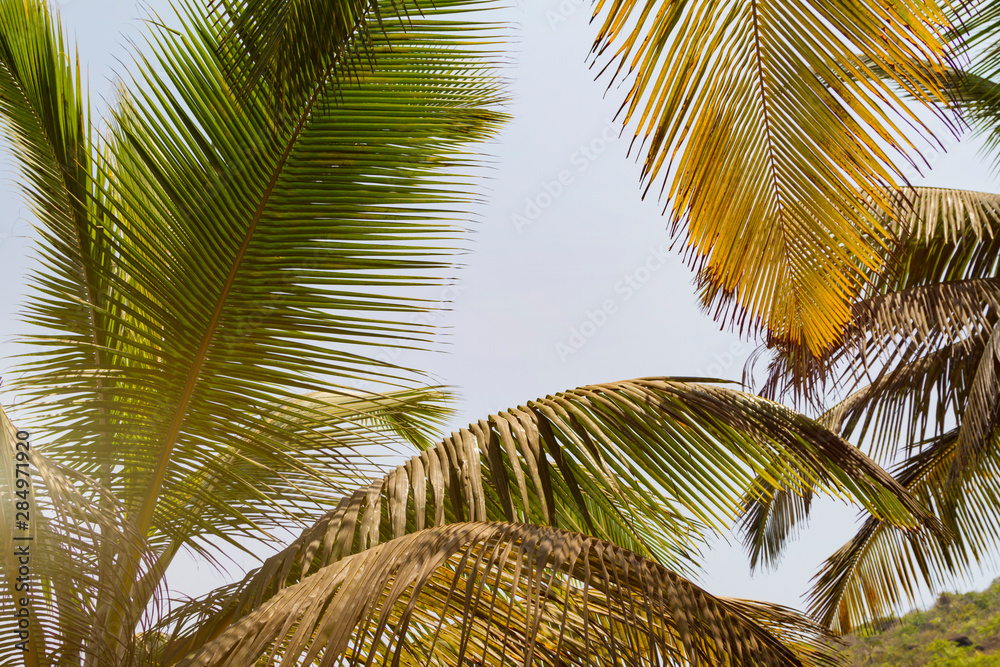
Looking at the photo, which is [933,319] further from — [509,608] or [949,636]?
[949,636]

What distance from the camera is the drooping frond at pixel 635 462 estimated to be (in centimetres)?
202

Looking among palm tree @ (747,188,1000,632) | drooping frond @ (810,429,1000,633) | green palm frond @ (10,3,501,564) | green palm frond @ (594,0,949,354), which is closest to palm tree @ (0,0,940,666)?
green palm frond @ (10,3,501,564)

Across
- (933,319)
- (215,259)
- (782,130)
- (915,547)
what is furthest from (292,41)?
(915,547)

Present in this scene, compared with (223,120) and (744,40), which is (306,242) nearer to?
(223,120)

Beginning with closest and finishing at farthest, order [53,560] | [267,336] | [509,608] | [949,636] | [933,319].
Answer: [509,608], [53,560], [267,336], [933,319], [949,636]

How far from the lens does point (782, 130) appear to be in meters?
1.93

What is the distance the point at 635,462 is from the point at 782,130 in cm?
113

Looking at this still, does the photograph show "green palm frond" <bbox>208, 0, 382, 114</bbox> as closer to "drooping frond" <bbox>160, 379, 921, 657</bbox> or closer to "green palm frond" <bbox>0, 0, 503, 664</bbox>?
"green palm frond" <bbox>0, 0, 503, 664</bbox>

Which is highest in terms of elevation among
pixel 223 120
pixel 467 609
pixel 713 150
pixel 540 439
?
pixel 223 120

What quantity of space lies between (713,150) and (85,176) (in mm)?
2269

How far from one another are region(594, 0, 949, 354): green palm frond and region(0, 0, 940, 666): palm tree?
1.51 ft

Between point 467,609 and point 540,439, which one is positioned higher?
point 540,439

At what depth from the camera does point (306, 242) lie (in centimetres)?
253

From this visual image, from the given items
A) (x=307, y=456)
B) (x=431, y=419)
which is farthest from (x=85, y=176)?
(x=431, y=419)
